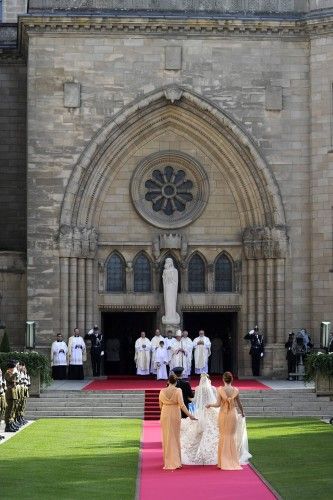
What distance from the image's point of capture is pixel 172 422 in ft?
80.9

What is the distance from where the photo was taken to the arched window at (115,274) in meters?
46.2

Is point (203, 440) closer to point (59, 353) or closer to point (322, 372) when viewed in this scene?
point (322, 372)

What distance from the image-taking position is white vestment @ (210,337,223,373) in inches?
1860

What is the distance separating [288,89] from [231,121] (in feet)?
7.93

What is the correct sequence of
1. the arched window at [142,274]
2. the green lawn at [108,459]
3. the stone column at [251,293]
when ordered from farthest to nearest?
the arched window at [142,274]
the stone column at [251,293]
the green lawn at [108,459]

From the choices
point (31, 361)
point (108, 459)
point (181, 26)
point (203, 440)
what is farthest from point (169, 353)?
point (203, 440)

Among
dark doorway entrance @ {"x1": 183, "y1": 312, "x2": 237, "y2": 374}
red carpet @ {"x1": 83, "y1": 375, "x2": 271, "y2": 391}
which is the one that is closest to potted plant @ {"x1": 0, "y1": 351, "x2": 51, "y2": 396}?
red carpet @ {"x1": 83, "y1": 375, "x2": 271, "y2": 391}

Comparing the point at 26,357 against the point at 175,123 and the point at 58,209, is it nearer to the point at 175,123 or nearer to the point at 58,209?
the point at 58,209

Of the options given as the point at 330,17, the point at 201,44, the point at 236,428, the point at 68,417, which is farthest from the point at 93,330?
the point at 236,428

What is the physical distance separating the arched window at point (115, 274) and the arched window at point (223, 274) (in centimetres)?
342

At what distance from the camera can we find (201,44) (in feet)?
149

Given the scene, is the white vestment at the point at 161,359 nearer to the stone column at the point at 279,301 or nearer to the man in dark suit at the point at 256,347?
the man in dark suit at the point at 256,347

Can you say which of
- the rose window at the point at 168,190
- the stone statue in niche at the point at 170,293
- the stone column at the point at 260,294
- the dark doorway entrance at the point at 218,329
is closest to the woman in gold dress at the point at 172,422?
the stone statue in niche at the point at 170,293

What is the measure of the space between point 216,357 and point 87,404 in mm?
10928
